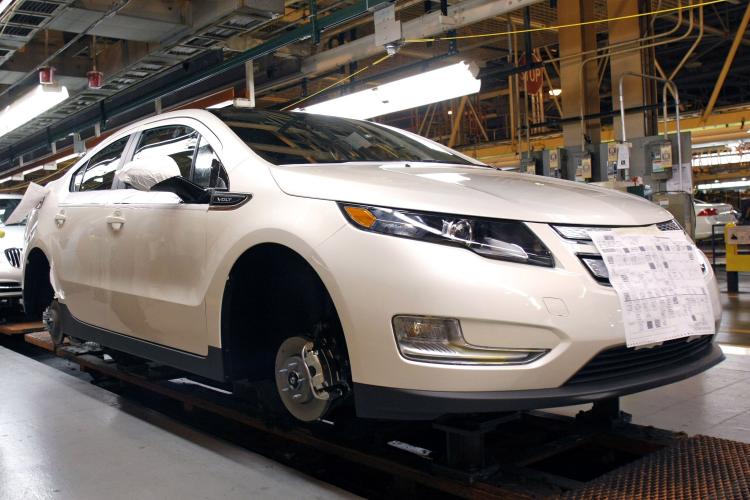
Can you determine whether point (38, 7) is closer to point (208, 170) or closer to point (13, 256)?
point (13, 256)

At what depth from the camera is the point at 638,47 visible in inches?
308

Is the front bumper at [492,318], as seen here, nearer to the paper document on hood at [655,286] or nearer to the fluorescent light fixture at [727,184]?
the paper document on hood at [655,286]

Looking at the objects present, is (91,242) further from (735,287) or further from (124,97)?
(735,287)

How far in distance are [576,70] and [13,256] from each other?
6.78 metres

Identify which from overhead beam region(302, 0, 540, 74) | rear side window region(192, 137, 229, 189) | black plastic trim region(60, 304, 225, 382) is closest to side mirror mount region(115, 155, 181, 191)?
rear side window region(192, 137, 229, 189)

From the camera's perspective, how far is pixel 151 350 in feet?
9.50

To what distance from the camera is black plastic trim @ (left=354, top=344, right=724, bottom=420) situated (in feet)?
5.94

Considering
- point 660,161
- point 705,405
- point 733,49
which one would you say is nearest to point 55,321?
point 705,405

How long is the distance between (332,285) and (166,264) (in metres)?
1.02

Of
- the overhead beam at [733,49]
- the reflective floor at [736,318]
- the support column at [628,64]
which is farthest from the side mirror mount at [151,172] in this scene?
the overhead beam at [733,49]

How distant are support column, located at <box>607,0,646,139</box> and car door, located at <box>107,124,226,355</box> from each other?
255 inches

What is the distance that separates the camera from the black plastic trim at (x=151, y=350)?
2502 millimetres

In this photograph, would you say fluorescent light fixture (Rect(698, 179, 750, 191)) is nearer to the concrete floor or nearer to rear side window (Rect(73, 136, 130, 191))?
rear side window (Rect(73, 136, 130, 191))

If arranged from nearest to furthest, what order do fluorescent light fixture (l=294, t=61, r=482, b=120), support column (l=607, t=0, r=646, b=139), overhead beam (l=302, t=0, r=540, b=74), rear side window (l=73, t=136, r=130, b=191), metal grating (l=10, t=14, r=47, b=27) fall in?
1. rear side window (l=73, t=136, r=130, b=191)
2. overhead beam (l=302, t=0, r=540, b=74)
3. metal grating (l=10, t=14, r=47, b=27)
4. fluorescent light fixture (l=294, t=61, r=482, b=120)
5. support column (l=607, t=0, r=646, b=139)
